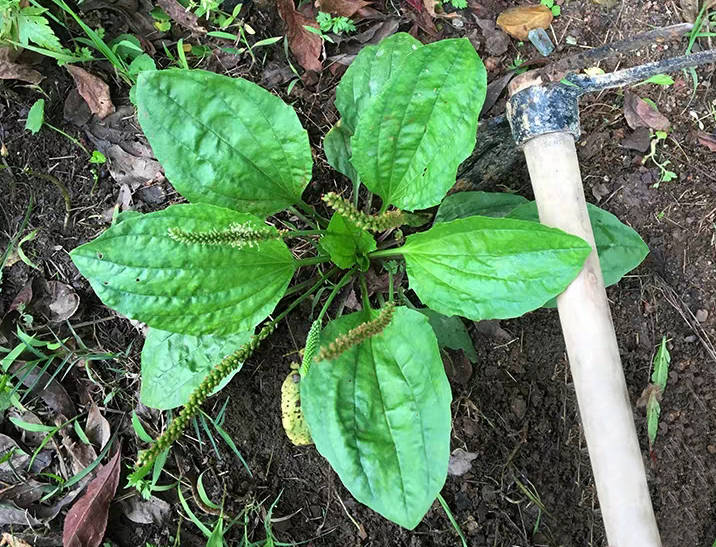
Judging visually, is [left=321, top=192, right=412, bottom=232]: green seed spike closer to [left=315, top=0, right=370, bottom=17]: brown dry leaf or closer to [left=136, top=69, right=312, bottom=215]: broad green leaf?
[left=136, top=69, right=312, bottom=215]: broad green leaf

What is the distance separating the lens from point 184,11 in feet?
7.25

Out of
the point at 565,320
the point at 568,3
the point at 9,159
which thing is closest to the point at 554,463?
the point at 565,320

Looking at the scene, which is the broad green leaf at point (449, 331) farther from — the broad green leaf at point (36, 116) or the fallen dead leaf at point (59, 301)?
the broad green leaf at point (36, 116)

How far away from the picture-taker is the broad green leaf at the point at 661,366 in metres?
2.12

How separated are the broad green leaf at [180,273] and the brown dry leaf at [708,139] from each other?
1.63 meters

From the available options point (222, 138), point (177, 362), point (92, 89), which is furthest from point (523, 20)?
point (177, 362)

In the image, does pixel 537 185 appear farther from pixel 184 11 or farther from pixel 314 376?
pixel 184 11

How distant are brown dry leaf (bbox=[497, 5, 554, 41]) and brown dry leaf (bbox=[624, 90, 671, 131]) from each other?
0.44 meters

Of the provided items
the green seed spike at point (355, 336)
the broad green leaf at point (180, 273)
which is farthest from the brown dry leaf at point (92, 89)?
the green seed spike at point (355, 336)

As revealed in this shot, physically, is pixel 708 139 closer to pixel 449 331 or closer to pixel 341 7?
pixel 449 331

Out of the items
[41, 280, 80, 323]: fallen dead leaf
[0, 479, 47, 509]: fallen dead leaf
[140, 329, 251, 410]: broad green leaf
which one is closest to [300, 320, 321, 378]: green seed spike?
[140, 329, 251, 410]: broad green leaf

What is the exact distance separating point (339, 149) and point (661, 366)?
1373 millimetres

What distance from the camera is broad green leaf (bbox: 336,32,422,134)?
1.93 metres

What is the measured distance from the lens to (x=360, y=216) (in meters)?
1.56
